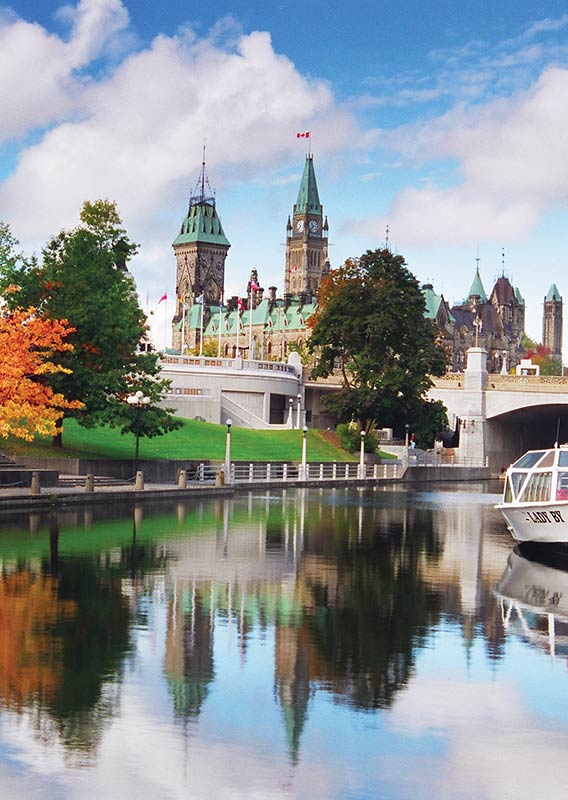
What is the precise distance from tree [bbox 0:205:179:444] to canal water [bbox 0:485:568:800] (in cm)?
2848

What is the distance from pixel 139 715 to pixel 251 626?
224 inches

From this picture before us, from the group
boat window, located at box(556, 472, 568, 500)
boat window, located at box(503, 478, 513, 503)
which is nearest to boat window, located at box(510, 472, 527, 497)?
boat window, located at box(503, 478, 513, 503)

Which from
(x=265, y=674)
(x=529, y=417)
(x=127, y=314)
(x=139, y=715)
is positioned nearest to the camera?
(x=139, y=715)

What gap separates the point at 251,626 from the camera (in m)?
17.7

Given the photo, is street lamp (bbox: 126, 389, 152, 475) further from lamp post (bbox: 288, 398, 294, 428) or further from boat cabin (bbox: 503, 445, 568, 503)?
lamp post (bbox: 288, 398, 294, 428)

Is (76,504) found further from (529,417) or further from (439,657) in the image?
(529,417)

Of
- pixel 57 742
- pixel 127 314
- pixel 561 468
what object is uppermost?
pixel 127 314

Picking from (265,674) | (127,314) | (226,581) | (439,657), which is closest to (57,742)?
(265,674)

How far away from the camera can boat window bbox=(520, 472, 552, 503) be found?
31.2 meters

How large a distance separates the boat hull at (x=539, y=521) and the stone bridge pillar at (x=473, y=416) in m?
79.2

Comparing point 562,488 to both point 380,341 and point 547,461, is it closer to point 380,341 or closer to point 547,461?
point 547,461

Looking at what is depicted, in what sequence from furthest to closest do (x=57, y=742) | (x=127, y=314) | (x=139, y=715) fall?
(x=127, y=314)
(x=139, y=715)
(x=57, y=742)

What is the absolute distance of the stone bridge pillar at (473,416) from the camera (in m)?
111

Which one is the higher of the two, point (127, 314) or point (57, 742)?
point (127, 314)
